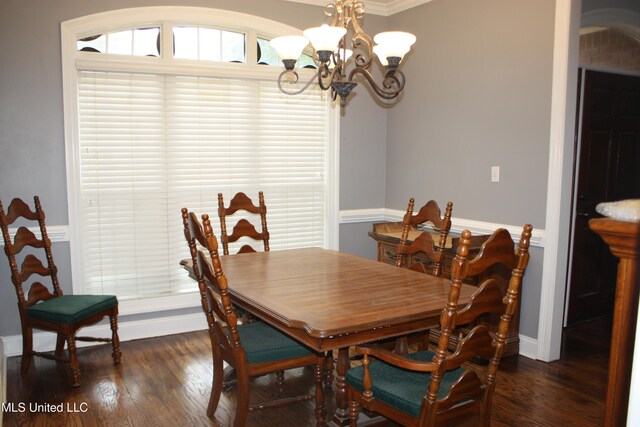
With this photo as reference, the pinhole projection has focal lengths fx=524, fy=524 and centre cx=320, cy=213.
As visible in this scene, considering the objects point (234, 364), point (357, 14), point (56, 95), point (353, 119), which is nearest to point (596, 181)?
point (353, 119)

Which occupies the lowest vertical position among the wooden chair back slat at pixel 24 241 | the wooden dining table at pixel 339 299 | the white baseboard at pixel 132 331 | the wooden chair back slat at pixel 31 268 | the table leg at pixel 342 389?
the white baseboard at pixel 132 331

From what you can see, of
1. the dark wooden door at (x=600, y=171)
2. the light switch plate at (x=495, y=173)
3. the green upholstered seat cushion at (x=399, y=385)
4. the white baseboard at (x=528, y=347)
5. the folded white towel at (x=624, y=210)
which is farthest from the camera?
the dark wooden door at (x=600, y=171)

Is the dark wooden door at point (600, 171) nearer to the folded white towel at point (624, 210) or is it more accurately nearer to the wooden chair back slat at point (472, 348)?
the wooden chair back slat at point (472, 348)

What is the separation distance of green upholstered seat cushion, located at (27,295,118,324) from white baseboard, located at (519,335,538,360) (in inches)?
110

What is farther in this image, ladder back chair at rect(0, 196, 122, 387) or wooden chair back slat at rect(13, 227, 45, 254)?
wooden chair back slat at rect(13, 227, 45, 254)

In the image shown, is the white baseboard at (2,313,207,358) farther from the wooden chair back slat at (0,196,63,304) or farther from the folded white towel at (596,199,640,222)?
the folded white towel at (596,199,640,222)

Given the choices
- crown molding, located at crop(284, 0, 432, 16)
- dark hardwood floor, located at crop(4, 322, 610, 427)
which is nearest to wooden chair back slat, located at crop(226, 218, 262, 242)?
dark hardwood floor, located at crop(4, 322, 610, 427)

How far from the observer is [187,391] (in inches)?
121

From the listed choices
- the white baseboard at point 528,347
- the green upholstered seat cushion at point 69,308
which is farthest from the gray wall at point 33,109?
the white baseboard at point 528,347

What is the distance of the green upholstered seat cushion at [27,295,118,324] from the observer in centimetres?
312

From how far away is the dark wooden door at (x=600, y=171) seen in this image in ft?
13.7

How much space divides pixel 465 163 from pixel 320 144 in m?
1.32

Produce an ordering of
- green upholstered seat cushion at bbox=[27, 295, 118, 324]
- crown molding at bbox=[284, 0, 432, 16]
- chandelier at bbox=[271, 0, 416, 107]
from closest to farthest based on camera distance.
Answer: chandelier at bbox=[271, 0, 416, 107] → green upholstered seat cushion at bbox=[27, 295, 118, 324] → crown molding at bbox=[284, 0, 432, 16]

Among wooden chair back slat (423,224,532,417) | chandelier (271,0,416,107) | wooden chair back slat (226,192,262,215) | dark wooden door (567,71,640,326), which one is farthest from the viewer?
dark wooden door (567,71,640,326)
